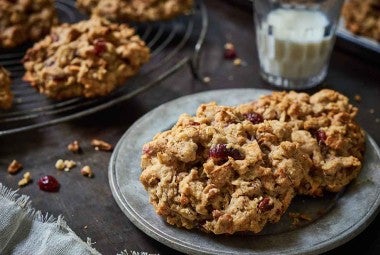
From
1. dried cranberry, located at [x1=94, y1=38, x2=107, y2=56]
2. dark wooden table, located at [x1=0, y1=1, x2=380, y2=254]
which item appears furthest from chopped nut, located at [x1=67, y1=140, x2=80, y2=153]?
dried cranberry, located at [x1=94, y1=38, x2=107, y2=56]

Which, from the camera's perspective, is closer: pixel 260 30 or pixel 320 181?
Answer: pixel 320 181

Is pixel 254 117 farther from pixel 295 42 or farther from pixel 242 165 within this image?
pixel 295 42

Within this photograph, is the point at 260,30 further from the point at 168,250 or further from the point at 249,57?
the point at 168,250

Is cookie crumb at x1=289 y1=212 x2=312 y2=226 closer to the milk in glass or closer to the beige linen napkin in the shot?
the beige linen napkin

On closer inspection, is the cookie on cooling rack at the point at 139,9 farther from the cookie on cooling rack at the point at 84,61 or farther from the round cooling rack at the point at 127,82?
the cookie on cooling rack at the point at 84,61

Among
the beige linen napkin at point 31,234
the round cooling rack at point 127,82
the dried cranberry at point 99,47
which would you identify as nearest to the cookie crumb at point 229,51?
the round cooling rack at point 127,82

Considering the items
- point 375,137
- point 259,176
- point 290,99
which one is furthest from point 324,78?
point 259,176

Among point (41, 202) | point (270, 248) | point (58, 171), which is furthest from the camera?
point (58, 171)
